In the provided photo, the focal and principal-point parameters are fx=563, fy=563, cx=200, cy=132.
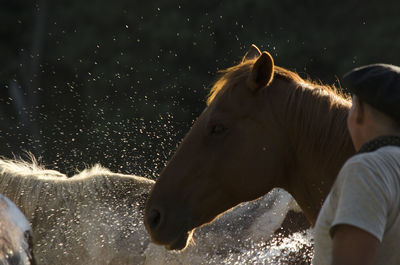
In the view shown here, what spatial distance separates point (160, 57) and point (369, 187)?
32.3ft

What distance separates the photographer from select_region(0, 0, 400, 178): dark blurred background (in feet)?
32.8

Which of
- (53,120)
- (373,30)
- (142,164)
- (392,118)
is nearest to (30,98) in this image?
(53,120)

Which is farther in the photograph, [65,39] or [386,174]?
[65,39]

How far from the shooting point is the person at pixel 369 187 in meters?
1.03

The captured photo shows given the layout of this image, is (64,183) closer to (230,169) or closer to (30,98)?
(230,169)

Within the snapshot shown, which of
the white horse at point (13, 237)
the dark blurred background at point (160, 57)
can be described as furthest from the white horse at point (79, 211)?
the dark blurred background at point (160, 57)

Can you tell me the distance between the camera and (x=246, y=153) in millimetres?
1875

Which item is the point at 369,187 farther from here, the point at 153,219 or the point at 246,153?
the point at 153,219

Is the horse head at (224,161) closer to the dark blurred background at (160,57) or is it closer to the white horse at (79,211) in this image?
the white horse at (79,211)

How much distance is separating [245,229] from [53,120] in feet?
30.6

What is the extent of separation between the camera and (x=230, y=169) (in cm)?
191

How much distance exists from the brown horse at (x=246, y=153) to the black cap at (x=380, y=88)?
0.58 m

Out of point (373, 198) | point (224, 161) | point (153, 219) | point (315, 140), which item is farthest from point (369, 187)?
point (153, 219)

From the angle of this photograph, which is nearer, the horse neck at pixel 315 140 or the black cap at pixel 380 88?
the black cap at pixel 380 88
